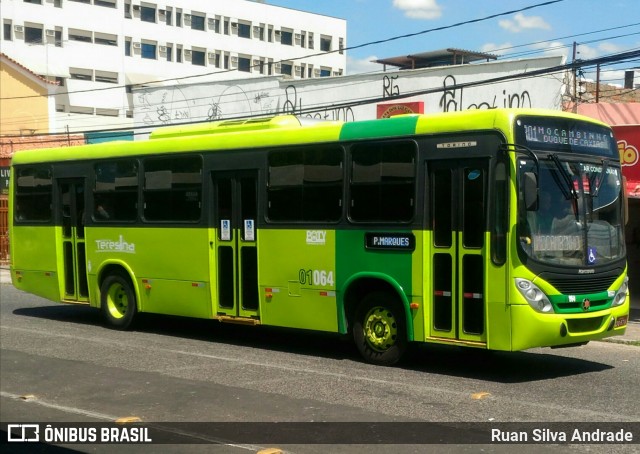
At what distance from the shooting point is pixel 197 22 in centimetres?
7788

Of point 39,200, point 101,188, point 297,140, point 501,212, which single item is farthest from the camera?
point 39,200

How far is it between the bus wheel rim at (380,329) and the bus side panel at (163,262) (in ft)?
9.71

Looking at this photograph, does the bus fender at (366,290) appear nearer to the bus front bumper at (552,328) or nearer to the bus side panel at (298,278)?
the bus side panel at (298,278)

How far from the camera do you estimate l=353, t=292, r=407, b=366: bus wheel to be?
459 inches

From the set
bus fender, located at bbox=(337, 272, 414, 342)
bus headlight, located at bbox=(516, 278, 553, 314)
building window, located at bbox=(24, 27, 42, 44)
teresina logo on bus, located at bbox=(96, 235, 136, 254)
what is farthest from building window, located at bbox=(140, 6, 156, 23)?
bus headlight, located at bbox=(516, 278, 553, 314)

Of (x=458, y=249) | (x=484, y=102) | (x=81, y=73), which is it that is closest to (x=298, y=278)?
(x=458, y=249)

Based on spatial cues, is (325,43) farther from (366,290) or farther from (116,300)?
(366,290)

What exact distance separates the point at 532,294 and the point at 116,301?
794cm

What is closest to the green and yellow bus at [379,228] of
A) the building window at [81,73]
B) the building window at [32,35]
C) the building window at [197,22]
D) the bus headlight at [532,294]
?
the bus headlight at [532,294]

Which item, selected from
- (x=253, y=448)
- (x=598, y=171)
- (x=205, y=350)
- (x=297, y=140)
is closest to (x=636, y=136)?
(x=598, y=171)

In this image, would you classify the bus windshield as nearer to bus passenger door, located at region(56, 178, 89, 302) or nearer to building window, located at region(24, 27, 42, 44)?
bus passenger door, located at region(56, 178, 89, 302)

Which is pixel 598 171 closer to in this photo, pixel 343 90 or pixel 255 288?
pixel 255 288

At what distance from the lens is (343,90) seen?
28.6m

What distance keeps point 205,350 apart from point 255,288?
1.13 meters
